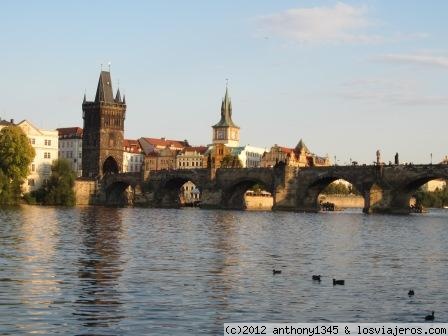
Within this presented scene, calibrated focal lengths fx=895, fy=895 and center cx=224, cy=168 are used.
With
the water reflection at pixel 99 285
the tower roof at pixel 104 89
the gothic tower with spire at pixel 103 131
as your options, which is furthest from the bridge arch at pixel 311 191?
the water reflection at pixel 99 285

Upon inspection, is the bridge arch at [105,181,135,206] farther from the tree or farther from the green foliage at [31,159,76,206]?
the tree

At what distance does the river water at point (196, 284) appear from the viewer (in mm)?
25578

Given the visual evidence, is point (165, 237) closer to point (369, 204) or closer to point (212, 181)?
point (369, 204)

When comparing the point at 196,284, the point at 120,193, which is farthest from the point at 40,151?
the point at 196,284

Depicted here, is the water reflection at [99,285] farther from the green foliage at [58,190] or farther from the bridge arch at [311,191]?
the green foliage at [58,190]

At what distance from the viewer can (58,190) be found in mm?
139500

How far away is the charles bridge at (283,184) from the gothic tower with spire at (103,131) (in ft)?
35.8

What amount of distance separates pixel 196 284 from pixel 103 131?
158 metres

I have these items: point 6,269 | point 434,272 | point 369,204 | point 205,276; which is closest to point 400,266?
point 434,272

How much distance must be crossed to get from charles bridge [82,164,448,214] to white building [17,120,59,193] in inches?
722

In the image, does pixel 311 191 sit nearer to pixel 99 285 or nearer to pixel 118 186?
pixel 118 186

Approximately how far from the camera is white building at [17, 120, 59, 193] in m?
151

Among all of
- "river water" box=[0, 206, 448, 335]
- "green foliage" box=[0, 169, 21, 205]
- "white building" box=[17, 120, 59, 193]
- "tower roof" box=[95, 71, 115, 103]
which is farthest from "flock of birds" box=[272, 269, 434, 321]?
"tower roof" box=[95, 71, 115, 103]

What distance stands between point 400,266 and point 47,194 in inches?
4068
